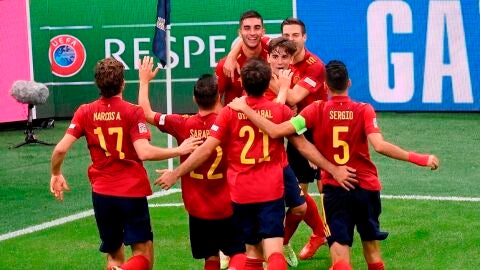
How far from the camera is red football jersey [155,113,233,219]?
34.0ft

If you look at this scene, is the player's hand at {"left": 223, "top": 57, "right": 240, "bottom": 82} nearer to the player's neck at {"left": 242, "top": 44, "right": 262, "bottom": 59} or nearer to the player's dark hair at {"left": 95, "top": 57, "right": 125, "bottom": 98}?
the player's neck at {"left": 242, "top": 44, "right": 262, "bottom": 59}

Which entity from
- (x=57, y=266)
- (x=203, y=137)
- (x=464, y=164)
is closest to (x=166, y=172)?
(x=203, y=137)

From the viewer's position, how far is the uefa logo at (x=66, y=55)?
76.5 ft

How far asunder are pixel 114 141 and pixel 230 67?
2.08 meters

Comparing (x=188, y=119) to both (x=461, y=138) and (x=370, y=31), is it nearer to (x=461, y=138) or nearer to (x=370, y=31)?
(x=461, y=138)

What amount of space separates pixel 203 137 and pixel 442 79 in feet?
42.7

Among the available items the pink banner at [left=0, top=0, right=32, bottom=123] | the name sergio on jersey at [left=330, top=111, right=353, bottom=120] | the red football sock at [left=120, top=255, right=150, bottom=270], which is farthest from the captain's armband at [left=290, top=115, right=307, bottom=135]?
the pink banner at [left=0, top=0, right=32, bottom=123]

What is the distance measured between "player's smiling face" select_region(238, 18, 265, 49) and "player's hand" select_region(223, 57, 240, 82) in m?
0.26

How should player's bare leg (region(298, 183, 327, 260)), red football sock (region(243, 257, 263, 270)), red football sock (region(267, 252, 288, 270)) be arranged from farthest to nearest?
1. player's bare leg (region(298, 183, 327, 260))
2. red football sock (region(243, 257, 263, 270))
3. red football sock (region(267, 252, 288, 270))

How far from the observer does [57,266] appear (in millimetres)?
11891

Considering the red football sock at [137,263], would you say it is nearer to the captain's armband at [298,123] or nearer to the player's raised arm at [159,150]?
the player's raised arm at [159,150]

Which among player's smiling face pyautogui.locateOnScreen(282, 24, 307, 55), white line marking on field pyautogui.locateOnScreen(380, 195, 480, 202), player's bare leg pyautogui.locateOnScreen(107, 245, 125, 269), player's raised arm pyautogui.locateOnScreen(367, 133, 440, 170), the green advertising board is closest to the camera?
player's raised arm pyautogui.locateOnScreen(367, 133, 440, 170)

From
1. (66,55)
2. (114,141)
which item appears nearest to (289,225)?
(114,141)

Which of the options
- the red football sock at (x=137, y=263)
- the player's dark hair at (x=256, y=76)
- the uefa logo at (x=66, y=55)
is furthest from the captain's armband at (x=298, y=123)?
the uefa logo at (x=66, y=55)
